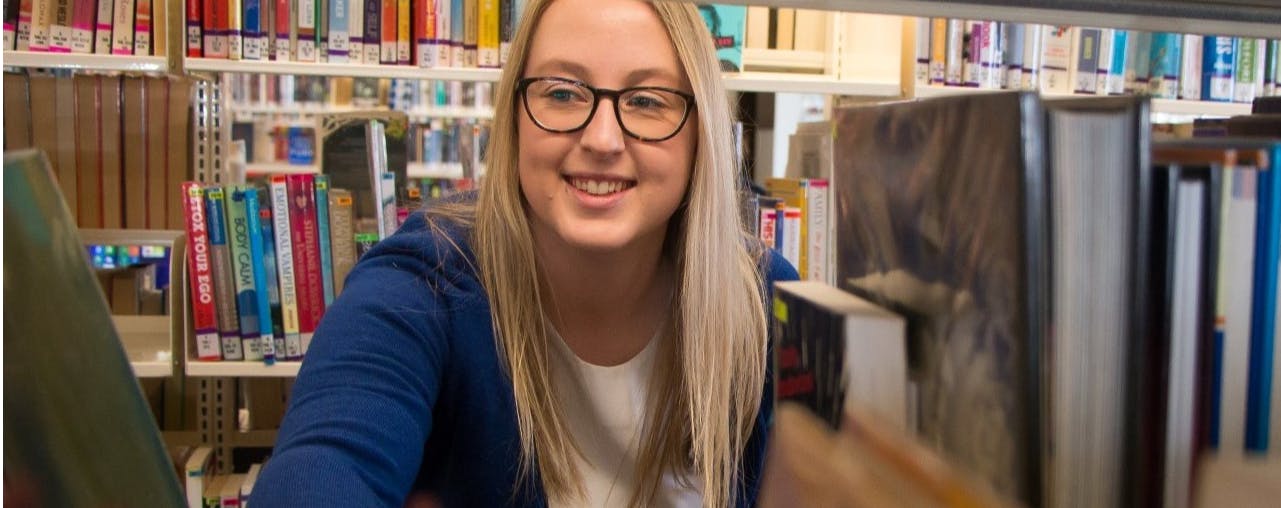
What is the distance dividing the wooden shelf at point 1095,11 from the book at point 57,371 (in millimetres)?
316

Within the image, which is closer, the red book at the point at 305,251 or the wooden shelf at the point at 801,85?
the red book at the point at 305,251

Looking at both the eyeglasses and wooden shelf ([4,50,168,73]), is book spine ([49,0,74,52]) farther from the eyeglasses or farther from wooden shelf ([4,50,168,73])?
the eyeglasses

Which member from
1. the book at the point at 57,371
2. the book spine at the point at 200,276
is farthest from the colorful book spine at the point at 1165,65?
the book at the point at 57,371

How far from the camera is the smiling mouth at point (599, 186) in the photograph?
1.08m

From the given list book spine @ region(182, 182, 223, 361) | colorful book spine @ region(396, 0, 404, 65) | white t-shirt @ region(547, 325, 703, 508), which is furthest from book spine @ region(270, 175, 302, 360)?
white t-shirt @ region(547, 325, 703, 508)

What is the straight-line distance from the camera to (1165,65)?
2396 mm

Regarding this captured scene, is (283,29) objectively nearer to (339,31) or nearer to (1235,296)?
(339,31)

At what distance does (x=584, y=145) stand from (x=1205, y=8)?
2.15ft

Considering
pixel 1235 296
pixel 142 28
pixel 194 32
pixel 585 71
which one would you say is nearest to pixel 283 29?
pixel 194 32

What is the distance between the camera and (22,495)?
0.34 m

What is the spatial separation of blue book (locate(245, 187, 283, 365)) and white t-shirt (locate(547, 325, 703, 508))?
916 mm

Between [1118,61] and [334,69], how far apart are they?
179 cm

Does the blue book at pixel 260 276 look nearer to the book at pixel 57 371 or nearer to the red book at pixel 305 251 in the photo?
the red book at pixel 305 251

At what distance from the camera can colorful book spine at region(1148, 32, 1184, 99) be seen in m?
2.38
